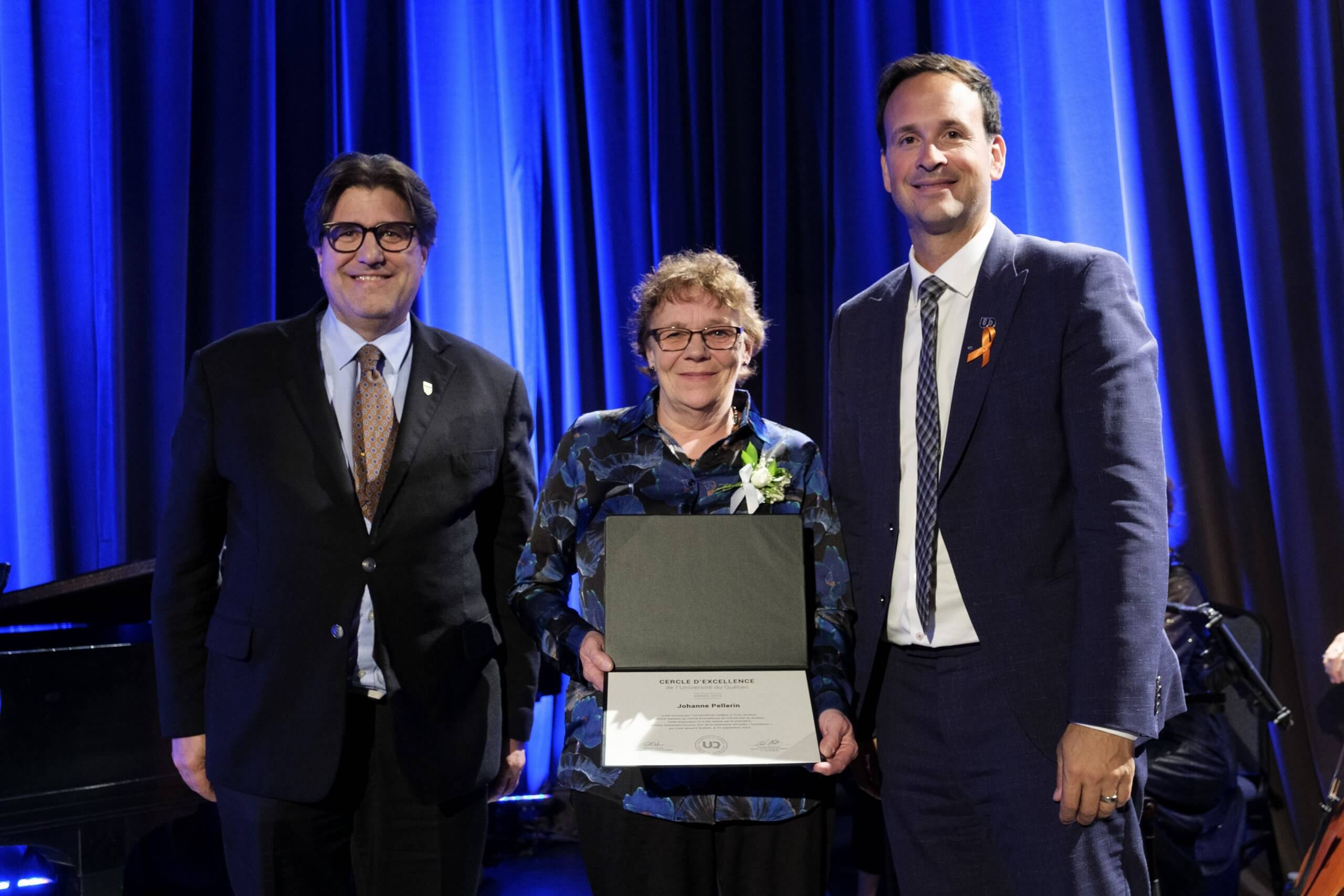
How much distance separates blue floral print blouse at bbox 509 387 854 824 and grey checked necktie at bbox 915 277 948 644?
0.64 feet

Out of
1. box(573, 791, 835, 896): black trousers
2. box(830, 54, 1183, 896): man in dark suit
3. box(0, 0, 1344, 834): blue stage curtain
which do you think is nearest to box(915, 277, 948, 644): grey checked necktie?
box(830, 54, 1183, 896): man in dark suit

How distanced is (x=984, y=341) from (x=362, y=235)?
1159mm

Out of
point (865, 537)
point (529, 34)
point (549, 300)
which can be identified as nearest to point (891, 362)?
point (865, 537)

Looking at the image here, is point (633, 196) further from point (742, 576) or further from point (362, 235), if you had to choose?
point (742, 576)

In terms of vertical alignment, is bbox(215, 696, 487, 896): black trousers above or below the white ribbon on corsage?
below

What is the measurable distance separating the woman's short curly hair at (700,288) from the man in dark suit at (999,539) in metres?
0.26

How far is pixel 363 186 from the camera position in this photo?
2.09 meters

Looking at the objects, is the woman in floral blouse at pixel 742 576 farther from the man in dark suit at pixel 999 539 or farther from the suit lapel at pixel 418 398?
the suit lapel at pixel 418 398

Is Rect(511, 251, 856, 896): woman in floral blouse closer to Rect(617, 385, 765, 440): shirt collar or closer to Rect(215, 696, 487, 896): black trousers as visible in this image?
Rect(617, 385, 765, 440): shirt collar

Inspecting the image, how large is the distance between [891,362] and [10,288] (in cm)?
313

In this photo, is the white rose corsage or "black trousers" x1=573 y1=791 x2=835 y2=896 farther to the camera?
the white rose corsage

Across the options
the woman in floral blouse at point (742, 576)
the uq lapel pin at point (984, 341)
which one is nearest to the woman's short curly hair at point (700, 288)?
the woman in floral blouse at point (742, 576)

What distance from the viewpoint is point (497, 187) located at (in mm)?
4195

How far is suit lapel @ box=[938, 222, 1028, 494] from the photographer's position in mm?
1626
